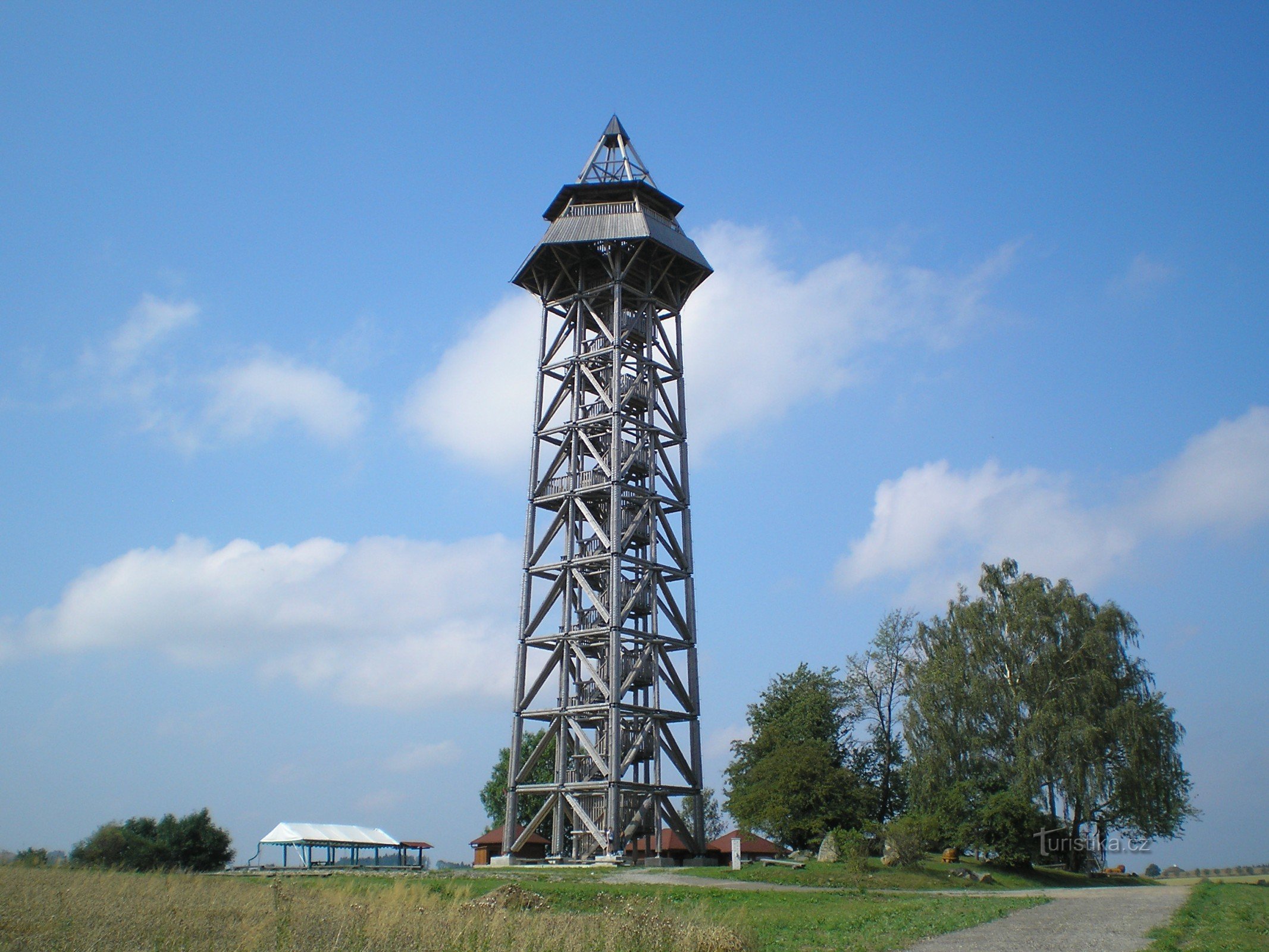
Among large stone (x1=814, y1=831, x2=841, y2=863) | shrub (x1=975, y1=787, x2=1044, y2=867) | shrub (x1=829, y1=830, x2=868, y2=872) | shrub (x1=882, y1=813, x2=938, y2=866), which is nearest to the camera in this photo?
shrub (x1=829, y1=830, x2=868, y2=872)

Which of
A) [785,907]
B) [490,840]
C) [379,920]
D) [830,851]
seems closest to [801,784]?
[830,851]

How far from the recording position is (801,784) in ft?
121

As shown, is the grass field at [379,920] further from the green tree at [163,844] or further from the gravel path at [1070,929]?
the green tree at [163,844]

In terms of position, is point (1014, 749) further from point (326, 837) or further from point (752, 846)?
point (326, 837)

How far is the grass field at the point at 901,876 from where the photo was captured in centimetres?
2294

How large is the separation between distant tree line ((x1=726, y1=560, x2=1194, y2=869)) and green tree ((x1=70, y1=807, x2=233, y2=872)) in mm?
20434

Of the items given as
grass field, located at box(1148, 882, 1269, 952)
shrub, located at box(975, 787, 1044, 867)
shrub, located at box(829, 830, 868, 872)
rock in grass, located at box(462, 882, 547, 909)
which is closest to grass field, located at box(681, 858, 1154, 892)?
shrub, located at box(829, 830, 868, 872)

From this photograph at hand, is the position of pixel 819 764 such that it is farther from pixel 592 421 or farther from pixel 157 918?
pixel 157 918

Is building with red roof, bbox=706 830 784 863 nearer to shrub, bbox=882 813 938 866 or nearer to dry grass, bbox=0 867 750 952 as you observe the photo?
shrub, bbox=882 813 938 866

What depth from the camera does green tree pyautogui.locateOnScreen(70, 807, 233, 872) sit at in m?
31.9

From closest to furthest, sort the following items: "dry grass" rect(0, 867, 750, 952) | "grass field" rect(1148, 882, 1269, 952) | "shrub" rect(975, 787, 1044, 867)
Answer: "dry grass" rect(0, 867, 750, 952) < "grass field" rect(1148, 882, 1269, 952) < "shrub" rect(975, 787, 1044, 867)

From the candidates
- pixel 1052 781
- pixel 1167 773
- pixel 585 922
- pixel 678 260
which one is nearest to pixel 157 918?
pixel 585 922

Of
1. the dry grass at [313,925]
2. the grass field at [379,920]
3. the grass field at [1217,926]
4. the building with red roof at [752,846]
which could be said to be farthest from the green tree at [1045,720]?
the dry grass at [313,925]

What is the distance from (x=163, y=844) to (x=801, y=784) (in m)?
23.3
